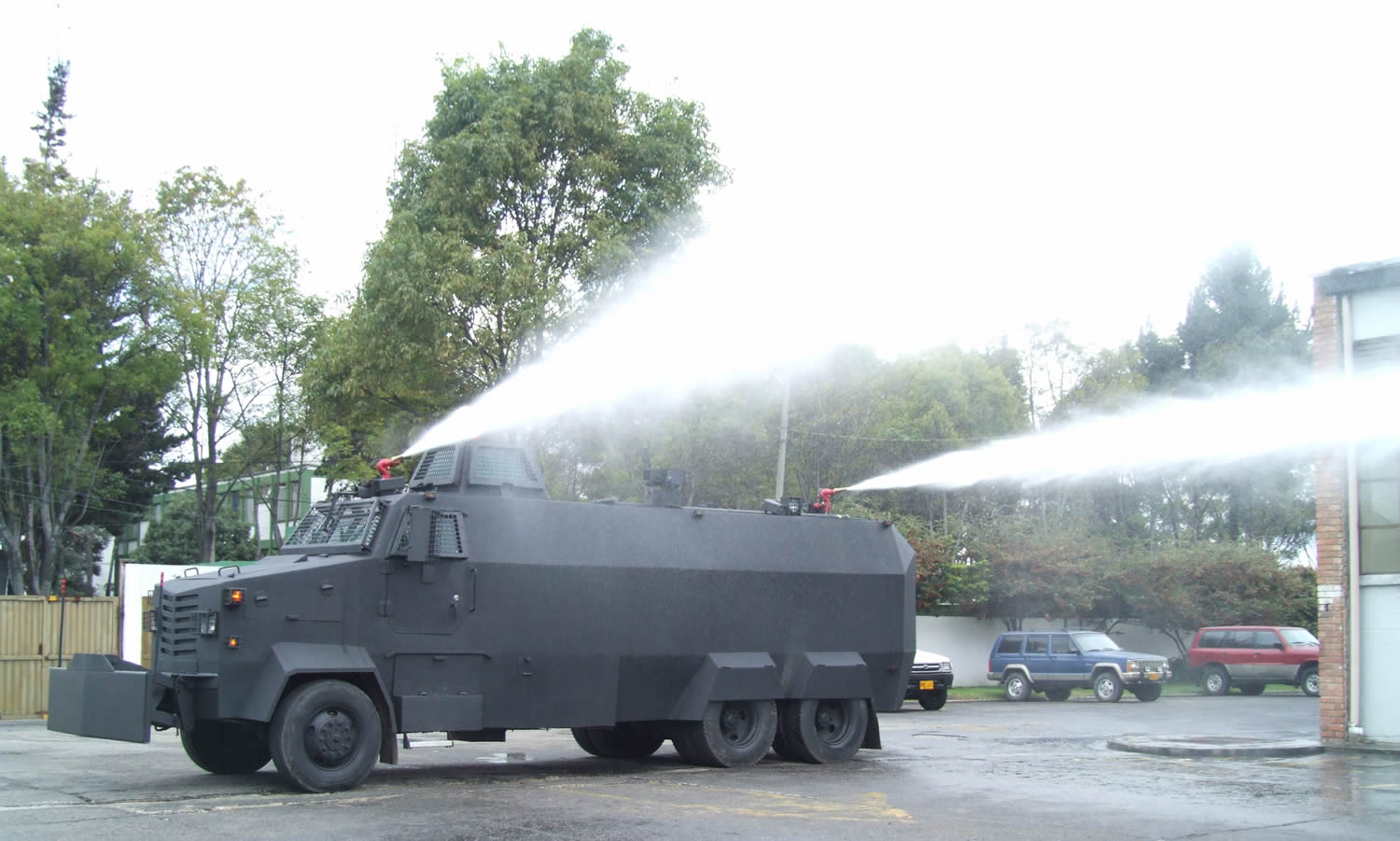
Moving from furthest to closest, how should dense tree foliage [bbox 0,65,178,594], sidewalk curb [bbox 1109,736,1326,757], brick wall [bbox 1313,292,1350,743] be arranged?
dense tree foliage [bbox 0,65,178,594], brick wall [bbox 1313,292,1350,743], sidewalk curb [bbox 1109,736,1326,757]

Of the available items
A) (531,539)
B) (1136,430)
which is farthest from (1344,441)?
(531,539)

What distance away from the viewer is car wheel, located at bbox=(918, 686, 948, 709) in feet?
93.5

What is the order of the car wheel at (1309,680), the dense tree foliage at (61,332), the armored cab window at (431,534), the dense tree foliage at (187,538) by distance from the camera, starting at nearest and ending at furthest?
the armored cab window at (431,534), the dense tree foliage at (61,332), the car wheel at (1309,680), the dense tree foliage at (187,538)

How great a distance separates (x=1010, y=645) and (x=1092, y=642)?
2035 millimetres

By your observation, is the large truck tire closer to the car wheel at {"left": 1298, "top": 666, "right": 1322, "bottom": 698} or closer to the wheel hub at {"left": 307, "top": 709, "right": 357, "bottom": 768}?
the wheel hub at {"left": 307, "top": 709, "right": 357, "bottom": 768}

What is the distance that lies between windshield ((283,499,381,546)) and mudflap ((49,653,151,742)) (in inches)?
81.0

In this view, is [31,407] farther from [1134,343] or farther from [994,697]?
[1134,343]

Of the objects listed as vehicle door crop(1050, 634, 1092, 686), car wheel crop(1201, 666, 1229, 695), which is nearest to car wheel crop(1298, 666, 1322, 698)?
car wheel crop(1201, 666, 1229, 695)

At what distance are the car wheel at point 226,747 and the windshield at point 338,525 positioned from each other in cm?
193

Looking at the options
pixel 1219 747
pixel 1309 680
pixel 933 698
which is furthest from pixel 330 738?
pixel 1309 680

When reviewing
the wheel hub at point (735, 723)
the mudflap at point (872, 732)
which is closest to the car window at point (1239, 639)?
the mudflap at point (872, 732)

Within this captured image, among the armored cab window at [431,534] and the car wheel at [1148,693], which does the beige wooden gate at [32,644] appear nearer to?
the armored cab window at [431,534]

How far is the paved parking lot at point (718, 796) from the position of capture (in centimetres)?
1030

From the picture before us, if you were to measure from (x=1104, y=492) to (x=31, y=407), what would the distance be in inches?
1555
